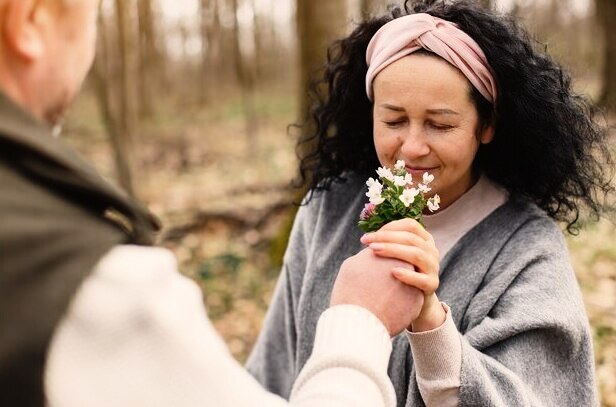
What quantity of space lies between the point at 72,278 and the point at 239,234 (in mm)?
6548

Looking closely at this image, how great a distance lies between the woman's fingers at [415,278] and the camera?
1526mm

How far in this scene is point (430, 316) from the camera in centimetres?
169

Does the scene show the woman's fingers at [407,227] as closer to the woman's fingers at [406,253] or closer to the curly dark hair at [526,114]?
the woman's fingers at [406,253]

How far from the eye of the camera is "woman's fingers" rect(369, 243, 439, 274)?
61.3 inches

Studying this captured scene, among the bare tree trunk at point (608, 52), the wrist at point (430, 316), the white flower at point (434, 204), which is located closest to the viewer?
the wrist at point (430, 316)

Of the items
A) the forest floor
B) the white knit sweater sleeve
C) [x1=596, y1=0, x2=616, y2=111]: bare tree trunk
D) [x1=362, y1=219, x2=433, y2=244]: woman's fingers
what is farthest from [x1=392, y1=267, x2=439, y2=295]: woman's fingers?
[x1=596, y1=0, x2=616, y2=111]: bare tree trunk

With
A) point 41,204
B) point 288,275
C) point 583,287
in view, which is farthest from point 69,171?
point 583,287

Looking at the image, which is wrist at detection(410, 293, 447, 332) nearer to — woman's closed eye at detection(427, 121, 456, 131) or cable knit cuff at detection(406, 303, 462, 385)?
cable knit cuff at detection(406, 303, 462, 385)

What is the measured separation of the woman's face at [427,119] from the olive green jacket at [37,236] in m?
1.19

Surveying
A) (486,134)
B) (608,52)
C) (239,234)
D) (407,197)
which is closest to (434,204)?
(407,197)

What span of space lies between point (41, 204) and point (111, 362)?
0.25 meters

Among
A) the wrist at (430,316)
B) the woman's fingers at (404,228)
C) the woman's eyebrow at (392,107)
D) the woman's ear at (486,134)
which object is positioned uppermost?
the woman's eyebrow at (392,107)

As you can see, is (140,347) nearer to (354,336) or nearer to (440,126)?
(354,336)

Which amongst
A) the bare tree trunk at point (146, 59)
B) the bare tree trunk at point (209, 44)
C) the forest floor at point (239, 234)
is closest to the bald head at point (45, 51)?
the forest floor at point (239, 234)
